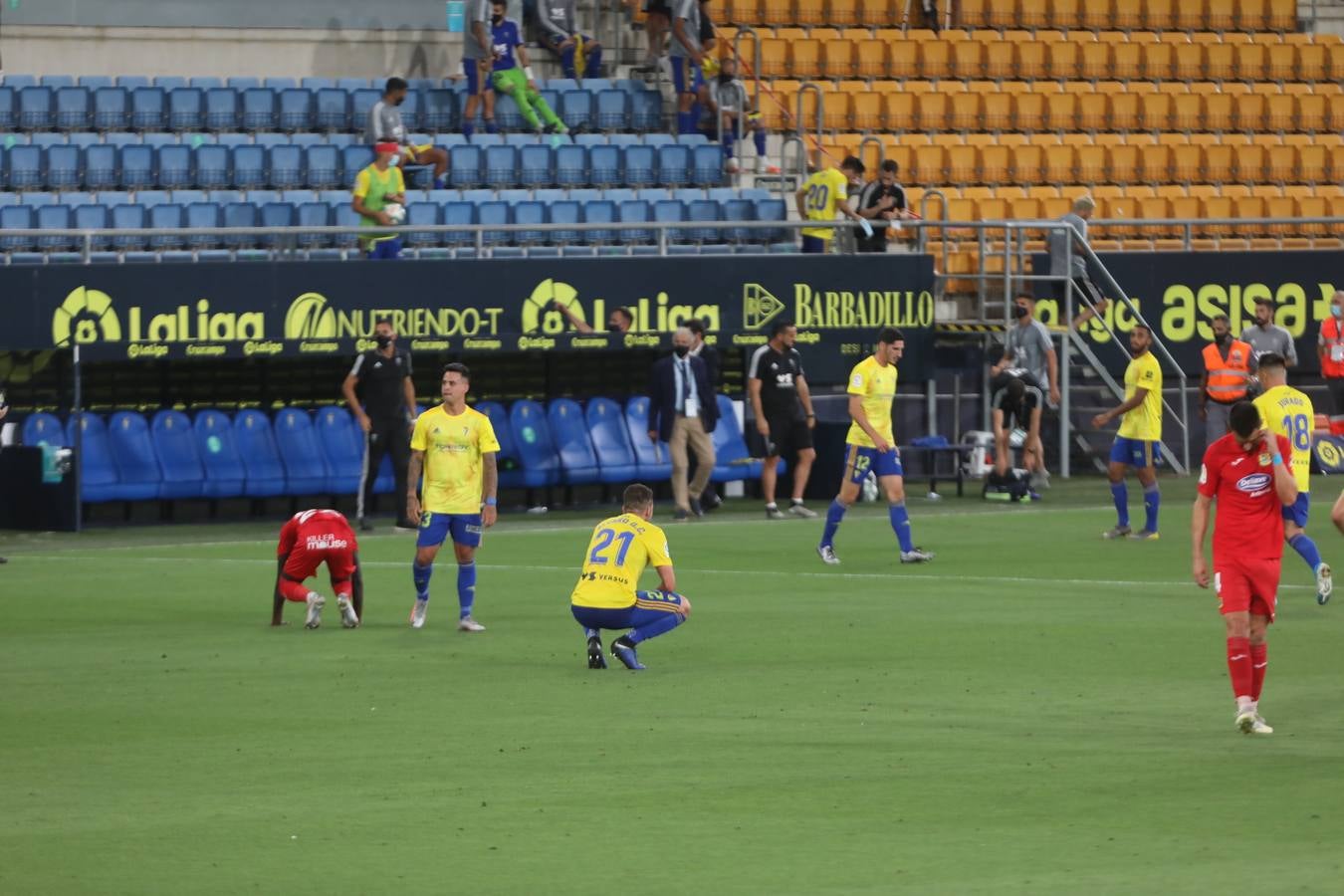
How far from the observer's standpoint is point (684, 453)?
24.7m

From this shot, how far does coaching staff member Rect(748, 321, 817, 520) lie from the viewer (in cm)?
2481

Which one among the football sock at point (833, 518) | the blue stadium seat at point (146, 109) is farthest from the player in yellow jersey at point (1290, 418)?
the blue stadium seat at point (146, 109)

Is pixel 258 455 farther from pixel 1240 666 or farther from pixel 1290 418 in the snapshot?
pixel 1240 666

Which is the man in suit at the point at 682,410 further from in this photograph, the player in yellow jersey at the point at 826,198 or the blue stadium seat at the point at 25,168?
the blue stadium seat at the point at 25,168

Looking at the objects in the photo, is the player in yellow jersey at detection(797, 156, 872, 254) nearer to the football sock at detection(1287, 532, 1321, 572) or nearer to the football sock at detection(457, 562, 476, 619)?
the football sock at detection(1287, 532, 1321, 572)

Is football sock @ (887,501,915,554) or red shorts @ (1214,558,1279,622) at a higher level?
red shorts @ (1214,558,1279,622)

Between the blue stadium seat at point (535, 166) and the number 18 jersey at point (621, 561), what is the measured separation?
15.3m

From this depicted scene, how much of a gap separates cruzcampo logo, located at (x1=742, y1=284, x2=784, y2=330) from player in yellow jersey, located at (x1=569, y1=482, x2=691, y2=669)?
43.8 feet

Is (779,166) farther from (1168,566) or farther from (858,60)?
(1168,566)

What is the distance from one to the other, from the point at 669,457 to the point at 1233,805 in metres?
17.8

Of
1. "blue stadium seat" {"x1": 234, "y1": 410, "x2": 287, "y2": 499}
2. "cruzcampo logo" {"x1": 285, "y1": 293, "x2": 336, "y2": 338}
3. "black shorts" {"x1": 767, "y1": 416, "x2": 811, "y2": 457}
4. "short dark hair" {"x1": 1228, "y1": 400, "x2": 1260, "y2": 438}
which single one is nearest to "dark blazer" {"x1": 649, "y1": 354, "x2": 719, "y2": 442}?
"black shorts" {"x1": 767, "y1": 416, "x2": 811, "y2": 457}

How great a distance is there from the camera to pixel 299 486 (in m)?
25.2

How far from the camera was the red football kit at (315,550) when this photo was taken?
1566cm

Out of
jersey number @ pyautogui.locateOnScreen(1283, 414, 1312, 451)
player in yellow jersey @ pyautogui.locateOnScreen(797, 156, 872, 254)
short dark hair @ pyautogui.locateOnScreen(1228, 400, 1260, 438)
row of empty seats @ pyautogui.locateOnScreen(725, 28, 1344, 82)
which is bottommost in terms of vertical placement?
jersey number @ pyautogui.locateOnScreen(1283, 414, 1312, 451)
